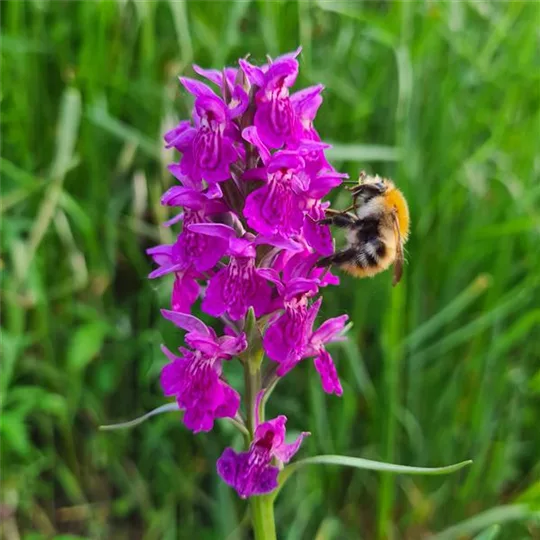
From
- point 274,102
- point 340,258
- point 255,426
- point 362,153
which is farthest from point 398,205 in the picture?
point 362,153

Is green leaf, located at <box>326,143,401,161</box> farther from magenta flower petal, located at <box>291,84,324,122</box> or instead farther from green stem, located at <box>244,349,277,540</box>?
green stem, located at <box>244,349,277,540</box>

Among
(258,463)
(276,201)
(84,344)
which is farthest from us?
(84,344)

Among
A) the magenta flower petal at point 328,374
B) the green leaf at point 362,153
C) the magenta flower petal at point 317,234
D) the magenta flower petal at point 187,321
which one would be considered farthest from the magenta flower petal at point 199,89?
the green leaf at point 362,153

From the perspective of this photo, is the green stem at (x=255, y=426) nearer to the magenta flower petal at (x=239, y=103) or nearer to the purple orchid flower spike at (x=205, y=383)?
the purple orchid flower spike at (x=205, y=383)

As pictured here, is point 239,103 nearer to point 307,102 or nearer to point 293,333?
point 307,102

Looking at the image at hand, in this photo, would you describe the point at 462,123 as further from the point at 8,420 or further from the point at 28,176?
the point at 8,420

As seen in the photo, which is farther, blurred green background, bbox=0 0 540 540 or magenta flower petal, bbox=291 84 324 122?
blurred green background, bbox=0 0 540 540

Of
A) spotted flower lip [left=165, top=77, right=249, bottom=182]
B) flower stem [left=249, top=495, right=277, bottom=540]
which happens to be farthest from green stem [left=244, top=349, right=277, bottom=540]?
spotted flower lip [left=165, top=77, right=249, bottom=182]
